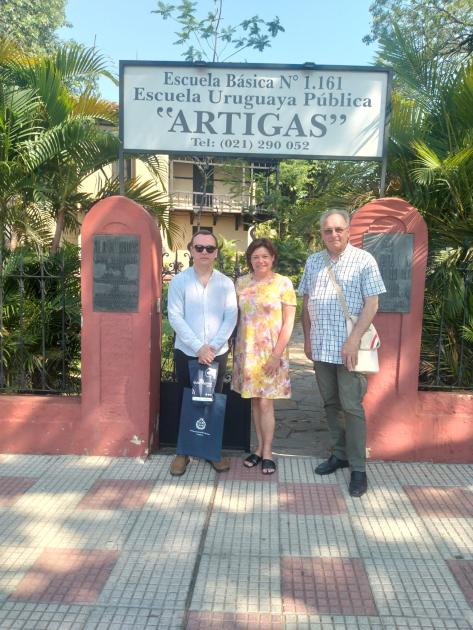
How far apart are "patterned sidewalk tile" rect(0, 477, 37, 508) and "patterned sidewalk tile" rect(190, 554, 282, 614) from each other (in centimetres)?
142

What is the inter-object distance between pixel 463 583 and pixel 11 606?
83.6 inches

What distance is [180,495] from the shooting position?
3.75 m

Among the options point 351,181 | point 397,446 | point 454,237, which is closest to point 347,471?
point 397,446

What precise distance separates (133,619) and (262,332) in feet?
6.55

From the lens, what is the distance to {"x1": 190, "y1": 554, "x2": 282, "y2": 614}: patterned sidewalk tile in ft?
8.50

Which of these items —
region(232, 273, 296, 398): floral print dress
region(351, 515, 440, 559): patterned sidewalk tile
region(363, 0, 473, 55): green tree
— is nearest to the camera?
region(351, 515, 440, 559): patterned sidewalk tile

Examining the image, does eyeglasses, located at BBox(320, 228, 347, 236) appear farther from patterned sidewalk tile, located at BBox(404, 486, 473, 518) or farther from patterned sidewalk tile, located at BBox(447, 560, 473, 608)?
patterned sidewalk tile, located at BBox(447, 560, 473, 608)

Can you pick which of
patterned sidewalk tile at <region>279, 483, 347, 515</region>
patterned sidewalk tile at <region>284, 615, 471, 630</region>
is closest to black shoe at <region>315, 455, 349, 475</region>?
patterned sidewalk tile at <region>279, 483, 347, 515</region>

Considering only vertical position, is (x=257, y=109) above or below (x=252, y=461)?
above

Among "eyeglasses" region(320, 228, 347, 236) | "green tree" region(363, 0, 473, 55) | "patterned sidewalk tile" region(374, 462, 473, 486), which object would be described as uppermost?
"green tree" region(363, 0, 473, 55)

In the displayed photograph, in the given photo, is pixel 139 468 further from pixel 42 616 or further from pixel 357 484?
pixel 42 616

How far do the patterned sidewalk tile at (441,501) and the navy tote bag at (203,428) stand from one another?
52.6 inches

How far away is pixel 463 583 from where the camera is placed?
2.80 m

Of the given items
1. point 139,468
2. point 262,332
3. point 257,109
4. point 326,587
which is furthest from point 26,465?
point 257,109
